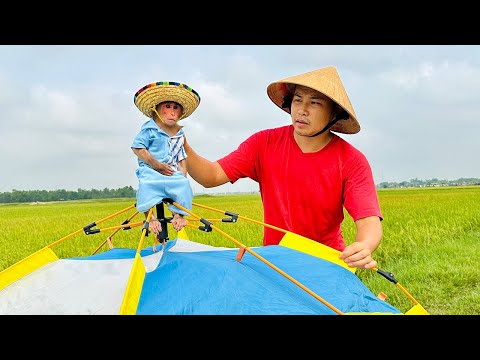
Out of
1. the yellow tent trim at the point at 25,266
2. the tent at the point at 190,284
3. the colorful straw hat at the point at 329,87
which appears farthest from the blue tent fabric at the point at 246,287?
the colorful straw hat at the point at 329,87

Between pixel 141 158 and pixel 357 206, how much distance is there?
119 centimetres

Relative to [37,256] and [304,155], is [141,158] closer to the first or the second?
[37,256]

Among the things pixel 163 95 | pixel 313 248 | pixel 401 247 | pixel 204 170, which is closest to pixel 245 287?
pixel 313 248

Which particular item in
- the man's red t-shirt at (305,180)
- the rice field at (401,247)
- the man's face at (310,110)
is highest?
the man's face at (310,110)

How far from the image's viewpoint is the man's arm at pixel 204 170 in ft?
9.48

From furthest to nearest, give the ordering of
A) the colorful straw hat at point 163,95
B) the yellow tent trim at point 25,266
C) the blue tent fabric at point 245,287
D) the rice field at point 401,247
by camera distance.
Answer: the rice field at point 401,247, the colorful straw hat at point 163,95, the yellow tent trim at point 25,266, the blue tent fabric at point 245,287

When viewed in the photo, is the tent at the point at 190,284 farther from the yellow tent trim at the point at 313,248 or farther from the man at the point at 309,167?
the man at the point at 309,167

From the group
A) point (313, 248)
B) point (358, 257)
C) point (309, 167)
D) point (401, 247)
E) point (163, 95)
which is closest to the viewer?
point (358, 257)

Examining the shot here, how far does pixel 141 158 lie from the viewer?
2.42 metres

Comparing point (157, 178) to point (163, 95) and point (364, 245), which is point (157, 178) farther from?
point (364, 245)

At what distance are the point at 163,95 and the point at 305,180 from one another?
1.00m

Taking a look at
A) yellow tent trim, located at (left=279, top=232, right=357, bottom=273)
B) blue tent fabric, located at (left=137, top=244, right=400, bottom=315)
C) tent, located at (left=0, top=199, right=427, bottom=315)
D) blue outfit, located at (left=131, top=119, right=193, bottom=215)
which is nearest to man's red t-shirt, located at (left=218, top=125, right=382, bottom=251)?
yellow tent trim, located at (left=279, top=232, right=357, bottom=273)

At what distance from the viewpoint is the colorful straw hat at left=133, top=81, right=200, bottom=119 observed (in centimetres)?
241

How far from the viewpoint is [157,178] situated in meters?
2.39
